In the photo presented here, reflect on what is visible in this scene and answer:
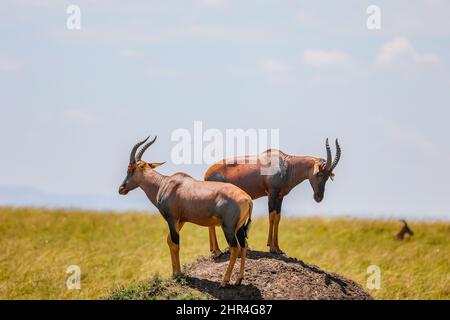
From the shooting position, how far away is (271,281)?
58.9ft

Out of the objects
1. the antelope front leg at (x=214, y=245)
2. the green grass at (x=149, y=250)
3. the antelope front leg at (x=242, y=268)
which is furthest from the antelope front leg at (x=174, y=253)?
the green grass at (x=149, y=250)

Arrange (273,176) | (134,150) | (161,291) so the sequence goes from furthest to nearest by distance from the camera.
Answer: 1. (273,176)
2. (134,150)
3. (161,291)

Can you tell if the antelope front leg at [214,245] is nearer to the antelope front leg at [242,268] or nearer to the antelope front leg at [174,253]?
the antelope front leg at [174,253]

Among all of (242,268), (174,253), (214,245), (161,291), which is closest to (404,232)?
(214,245)

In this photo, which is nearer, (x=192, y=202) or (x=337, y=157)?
(x=192, y=202)

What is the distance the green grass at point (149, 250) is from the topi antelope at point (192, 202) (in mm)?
10634

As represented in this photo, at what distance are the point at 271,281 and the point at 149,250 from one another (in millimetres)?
Result: 16311

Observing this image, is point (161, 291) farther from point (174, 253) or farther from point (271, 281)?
point (271, 281)

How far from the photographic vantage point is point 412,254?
3412cm

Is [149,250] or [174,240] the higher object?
[174,240]

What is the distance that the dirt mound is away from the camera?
17359 mm

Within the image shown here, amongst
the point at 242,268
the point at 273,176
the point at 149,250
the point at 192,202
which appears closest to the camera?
the point at 242,268
